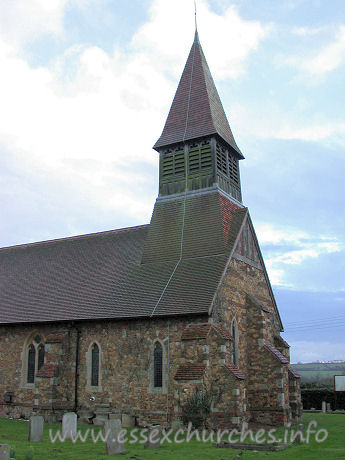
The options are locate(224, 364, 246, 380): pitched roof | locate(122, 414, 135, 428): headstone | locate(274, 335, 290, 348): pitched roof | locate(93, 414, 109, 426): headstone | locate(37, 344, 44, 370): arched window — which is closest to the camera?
locate(224, 364, 246, 380): pitched roof

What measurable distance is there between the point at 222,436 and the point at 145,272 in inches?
364

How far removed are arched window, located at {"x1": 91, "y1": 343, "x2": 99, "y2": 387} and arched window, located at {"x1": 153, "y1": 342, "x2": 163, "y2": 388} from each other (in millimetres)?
3169

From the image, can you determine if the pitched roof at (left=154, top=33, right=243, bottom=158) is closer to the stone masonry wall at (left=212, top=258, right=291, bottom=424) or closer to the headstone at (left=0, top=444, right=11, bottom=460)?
the stone masonry wall at (left=212, top=258, right=291, bottom=424)

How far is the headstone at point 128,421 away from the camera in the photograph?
2098 centimetres

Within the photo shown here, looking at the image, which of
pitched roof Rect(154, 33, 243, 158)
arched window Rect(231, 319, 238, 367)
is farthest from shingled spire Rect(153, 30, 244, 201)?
arched window Rect(231, 319, 238, 367)

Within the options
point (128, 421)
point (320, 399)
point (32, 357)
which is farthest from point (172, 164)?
point (320, 399)

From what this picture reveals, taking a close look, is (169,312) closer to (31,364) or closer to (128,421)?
(128,421)

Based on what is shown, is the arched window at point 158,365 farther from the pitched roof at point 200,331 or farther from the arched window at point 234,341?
the arched window at point 234,341

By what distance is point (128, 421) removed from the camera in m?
21.2

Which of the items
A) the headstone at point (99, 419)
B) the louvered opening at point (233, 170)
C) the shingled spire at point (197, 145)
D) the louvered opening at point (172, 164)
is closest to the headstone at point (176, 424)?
the headstone at point (99, 419)

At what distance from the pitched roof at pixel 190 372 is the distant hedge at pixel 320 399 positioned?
16.8 metres

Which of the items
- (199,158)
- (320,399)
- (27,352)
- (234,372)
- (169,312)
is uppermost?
(199,158)

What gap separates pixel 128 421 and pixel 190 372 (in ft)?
13.0

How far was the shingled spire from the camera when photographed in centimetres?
2690
